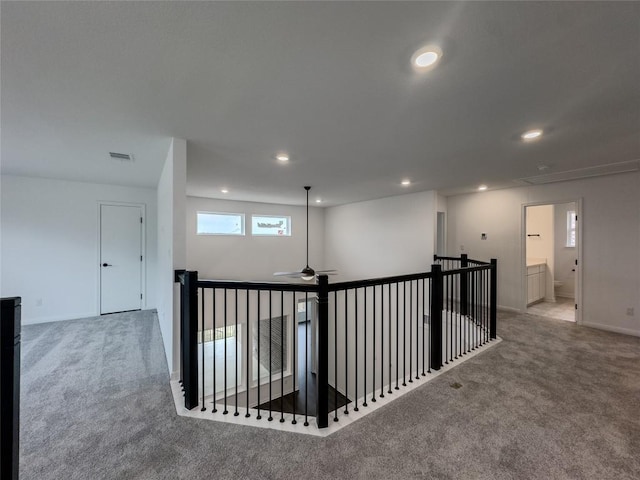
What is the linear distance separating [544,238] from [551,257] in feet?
1.53

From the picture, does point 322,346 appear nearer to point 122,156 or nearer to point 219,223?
point 122,156

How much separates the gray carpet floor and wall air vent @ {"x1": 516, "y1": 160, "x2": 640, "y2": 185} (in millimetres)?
2509

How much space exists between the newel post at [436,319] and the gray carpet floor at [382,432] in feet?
0.66

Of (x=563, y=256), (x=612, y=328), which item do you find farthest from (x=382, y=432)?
(x=563, y=256)

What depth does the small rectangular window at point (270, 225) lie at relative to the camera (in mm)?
7270

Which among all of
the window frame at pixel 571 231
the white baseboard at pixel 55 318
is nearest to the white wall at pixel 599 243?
the window frame at pixel 571 231

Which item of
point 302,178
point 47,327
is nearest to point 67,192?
point 47,327

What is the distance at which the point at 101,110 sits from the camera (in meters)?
2.09

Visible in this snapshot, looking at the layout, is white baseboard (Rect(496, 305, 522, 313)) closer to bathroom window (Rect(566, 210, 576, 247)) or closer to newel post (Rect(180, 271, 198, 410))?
bathroom window (Rect(566, 210, 576, 247))

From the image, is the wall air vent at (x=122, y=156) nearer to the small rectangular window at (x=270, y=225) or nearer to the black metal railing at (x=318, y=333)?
the black metal railing at (x=318, y=333)

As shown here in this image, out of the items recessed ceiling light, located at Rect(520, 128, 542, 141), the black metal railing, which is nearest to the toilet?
the black metal railing

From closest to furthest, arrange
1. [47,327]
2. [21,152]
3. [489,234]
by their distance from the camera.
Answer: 1. [21,152]
2. [47,327]
3. [489,234]

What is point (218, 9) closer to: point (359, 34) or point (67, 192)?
point (359, 34)

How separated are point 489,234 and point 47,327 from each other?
8078 mm
